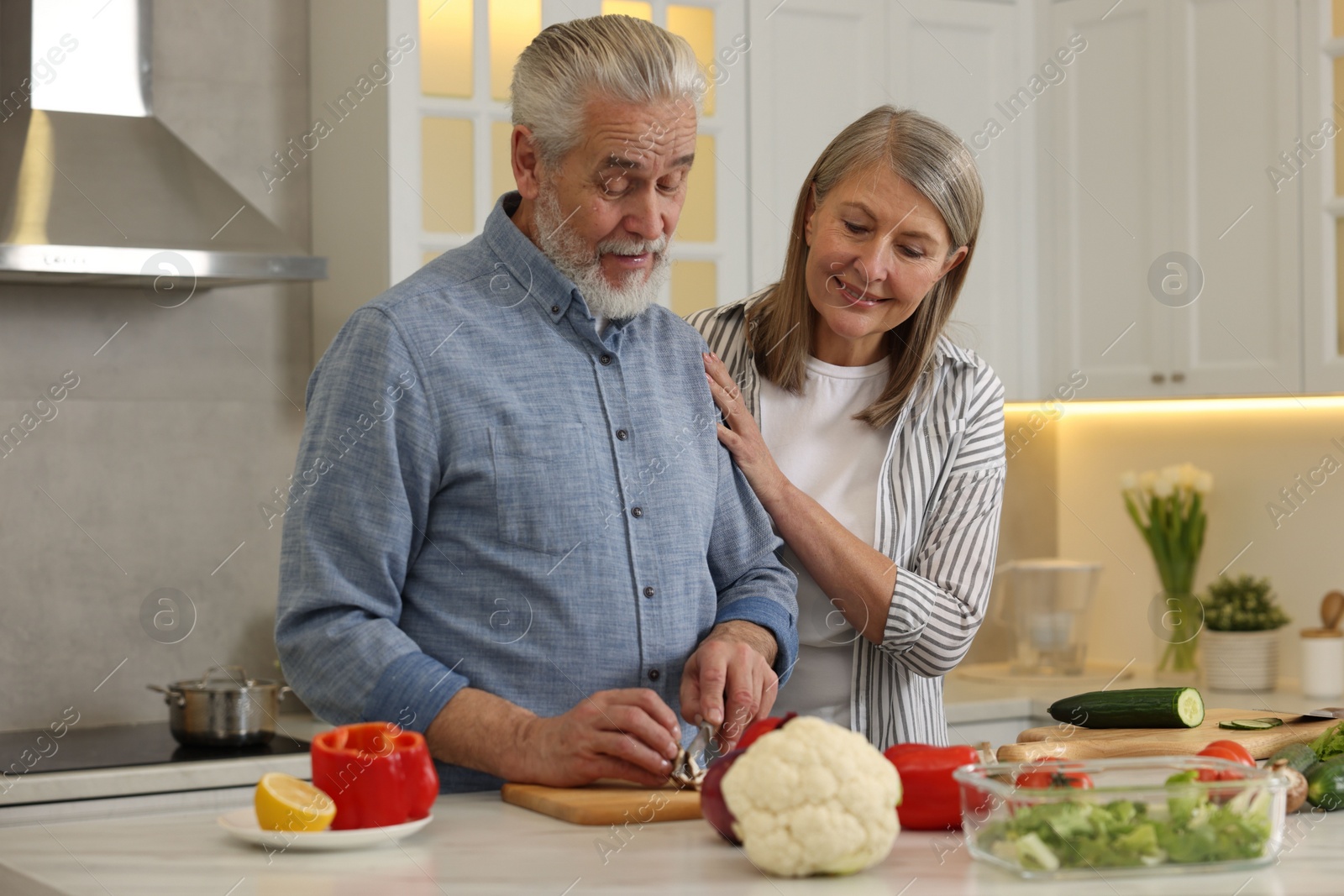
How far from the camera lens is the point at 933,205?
1.76m

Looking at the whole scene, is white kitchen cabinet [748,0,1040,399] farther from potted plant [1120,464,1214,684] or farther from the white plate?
the white plate

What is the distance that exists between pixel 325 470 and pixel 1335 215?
91.9 inches

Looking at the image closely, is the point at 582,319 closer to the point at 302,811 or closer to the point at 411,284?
the point at 411,284

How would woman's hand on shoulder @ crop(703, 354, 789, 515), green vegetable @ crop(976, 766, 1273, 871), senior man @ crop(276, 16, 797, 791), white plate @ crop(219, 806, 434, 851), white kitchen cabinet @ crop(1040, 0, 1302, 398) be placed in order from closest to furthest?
green vegetable @ crop(976, 766, 1273, 871)
white plate @ crop(219, 806, 434, 851)
senior man @ crop(276, 16, 797, 791)
woman's hand on shoulder @ crop(703, 354, 789, 515)
white kitchen cabinet @ crop(1040, 0, 1302, 398)

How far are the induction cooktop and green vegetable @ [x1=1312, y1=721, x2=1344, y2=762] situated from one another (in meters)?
1.74

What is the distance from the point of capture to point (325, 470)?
1373 millimetres

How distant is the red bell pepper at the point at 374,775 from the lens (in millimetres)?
1185

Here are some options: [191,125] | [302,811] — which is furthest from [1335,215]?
[302,811]

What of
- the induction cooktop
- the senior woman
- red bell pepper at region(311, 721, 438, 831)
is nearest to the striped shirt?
the senior woman

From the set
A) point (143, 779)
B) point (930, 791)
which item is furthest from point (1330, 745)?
point (143, 779)

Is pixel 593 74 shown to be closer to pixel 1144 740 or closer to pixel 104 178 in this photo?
pixel 1144 740

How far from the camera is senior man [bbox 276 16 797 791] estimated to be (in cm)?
136

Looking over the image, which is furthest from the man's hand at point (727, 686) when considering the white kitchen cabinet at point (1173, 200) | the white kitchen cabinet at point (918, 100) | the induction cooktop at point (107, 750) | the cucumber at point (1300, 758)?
the white kitchen cabinet at point (1173, 200)

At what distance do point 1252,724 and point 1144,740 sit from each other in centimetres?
17
